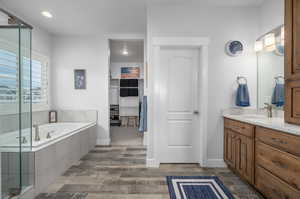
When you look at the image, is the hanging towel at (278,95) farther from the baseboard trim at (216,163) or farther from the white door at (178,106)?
the baseboard trim at (216,163)

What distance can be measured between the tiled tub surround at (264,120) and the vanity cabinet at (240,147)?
8cm

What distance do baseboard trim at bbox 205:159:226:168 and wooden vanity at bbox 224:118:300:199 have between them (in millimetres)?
330

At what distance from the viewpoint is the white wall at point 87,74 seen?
4.26 meters

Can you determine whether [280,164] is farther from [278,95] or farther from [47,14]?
[47,14]

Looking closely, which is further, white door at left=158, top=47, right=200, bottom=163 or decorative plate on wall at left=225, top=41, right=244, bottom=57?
white door at left=158, top=47, right=200, bottom=163

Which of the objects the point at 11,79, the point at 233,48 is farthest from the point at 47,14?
the point at 233,48

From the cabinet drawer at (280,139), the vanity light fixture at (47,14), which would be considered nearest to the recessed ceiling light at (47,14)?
the vanity light fixture at (47,14)

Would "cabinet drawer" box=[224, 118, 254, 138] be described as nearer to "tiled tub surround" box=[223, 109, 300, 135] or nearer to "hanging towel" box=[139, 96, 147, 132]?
"tiled tub surround" box=[223, 109, 300, 135]

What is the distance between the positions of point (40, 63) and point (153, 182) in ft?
11.5

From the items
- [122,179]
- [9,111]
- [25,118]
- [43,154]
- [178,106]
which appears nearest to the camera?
[9,111]

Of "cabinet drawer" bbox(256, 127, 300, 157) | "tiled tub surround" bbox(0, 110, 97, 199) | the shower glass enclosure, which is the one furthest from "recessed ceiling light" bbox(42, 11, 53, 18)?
"cabinet drawer" bbox(256, 127, 300, 157)

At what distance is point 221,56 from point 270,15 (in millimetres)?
898

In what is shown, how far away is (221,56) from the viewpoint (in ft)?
9.77

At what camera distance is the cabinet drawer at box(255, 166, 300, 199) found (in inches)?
60.0
